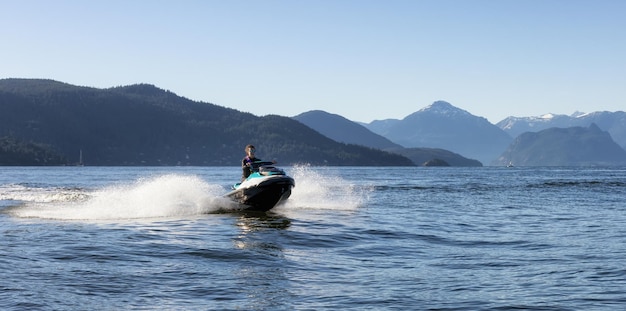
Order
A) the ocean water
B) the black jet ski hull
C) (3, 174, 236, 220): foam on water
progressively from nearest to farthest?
the ocean water < (3, 174, 236, 220): foam on water < the black jet ski hull

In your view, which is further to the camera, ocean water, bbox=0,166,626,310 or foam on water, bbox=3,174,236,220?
foam on water, bbox=3,174,236,220

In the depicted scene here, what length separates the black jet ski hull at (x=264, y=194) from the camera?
27.0 m

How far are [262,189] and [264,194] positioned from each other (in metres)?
0.22

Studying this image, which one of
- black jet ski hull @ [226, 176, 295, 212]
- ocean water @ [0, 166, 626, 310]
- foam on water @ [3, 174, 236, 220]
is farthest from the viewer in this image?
black jet ski hull @ [226, 176, 295, 212]

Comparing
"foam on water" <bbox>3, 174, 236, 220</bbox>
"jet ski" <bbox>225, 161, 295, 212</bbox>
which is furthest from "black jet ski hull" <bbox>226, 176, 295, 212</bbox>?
"foam on water" <bbox>3, 174, 236, 220</bbox>

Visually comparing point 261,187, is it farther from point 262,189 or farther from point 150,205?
point 150,205

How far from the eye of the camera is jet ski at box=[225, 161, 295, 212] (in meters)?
27.1

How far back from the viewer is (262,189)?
88.8 feet

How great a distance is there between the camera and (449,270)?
556 inches

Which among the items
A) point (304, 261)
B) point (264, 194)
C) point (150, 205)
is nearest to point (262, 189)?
point (264, 194)

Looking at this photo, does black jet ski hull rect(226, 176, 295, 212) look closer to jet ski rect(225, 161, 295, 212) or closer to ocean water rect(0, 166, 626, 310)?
jet ski rect(225, 161, 295, 212)

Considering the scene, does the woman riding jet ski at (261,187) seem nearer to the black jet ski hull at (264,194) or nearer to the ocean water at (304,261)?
the black jet ski hull at (264,194)

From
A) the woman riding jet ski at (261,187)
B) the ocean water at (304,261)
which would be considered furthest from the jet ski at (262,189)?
the ocean water at (304,261)

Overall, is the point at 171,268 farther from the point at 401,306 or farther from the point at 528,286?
the point at 528,286
